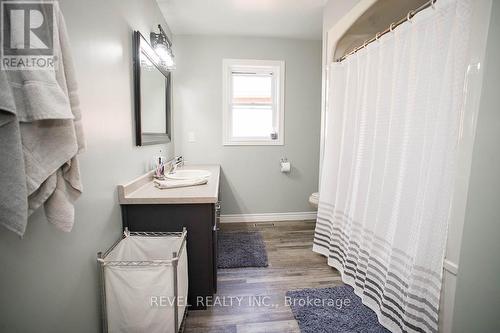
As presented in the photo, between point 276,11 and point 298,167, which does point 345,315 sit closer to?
point 298,167

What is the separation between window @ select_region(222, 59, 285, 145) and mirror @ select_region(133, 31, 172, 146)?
0.78m

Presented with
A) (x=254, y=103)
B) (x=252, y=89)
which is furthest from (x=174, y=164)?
(x=252, y=89)

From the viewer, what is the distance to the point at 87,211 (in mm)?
1106

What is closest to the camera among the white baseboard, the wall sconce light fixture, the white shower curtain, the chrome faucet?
the white shower curtain

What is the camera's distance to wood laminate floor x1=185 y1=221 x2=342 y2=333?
1.49m

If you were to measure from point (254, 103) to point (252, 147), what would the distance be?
563mm

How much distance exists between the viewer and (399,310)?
1.35m

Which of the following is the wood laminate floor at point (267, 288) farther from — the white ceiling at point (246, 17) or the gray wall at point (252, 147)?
the white ceiling at point (246, 17)

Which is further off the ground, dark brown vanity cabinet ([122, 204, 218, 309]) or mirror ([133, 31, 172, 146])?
mirror ([133, 31, 172, 146])

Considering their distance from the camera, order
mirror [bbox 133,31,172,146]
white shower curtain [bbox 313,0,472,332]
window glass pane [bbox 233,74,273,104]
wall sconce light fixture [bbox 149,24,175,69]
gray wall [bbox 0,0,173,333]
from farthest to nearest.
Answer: window glass pane [bbox 233,74,273,104] → wall sconce light fixture [bbox 149,24,175,69] → mirror [bbox 133,31,172,146] → white shower curtain [bbox 313,0,472,332] → gray wall [bbox 0,0,173,333]

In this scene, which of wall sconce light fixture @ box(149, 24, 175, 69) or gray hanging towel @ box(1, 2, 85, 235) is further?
wall sconce light fixture @ box(149, 24, 175, 69)

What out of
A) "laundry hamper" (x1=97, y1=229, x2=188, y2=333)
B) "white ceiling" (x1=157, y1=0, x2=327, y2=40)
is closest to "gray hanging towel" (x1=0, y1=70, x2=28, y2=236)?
"laundry hamper" (x1=97, y1=229, x2=188, y2=333)

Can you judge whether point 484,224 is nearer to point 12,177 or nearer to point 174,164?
point 12,177

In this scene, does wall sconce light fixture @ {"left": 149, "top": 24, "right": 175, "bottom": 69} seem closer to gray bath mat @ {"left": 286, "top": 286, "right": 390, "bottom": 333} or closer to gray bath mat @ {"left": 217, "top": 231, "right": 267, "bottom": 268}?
gray bath mat @ {"left": 217, "top": 231, "right": 267, "bottom": 268}
